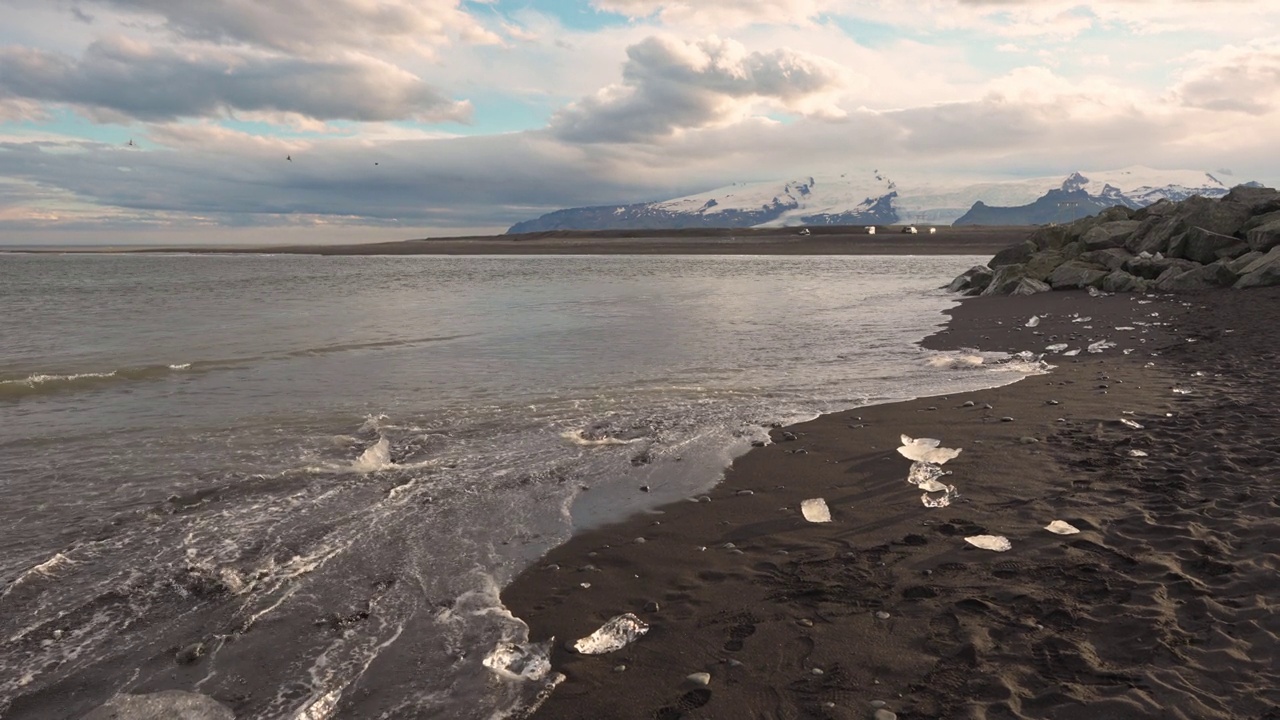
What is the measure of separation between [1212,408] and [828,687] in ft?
30.3

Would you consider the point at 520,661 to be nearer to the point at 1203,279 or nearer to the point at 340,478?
the point at 340,478

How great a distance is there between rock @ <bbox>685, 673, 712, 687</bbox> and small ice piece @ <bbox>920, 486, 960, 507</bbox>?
3.77m

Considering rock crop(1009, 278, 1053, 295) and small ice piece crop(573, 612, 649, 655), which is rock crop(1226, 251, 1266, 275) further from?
small ice piece crop(573, 612, 649, 655)

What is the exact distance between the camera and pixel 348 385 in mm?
15242

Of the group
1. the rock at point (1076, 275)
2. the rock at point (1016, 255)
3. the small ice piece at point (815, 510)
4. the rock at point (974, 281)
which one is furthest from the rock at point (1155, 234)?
the small ice piece at point (815, 510)

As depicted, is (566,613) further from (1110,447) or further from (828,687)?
(1110,447)

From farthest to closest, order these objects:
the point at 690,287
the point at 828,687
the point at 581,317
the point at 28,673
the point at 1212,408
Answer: the point at 690,287 → the point at 581,317 → the point at 1212,408 → the point at 28,673 → the point at 828,687

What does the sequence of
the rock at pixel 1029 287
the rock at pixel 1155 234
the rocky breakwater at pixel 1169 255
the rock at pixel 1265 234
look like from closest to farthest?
the rocky breakwater at pixel 1169 255 → the rock at pixel 1265 234 → the rock at pixel 1029 287 → the rock at pixel 1155 234

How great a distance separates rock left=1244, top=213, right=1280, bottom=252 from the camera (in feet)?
88.4

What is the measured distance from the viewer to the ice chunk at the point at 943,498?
749 centimetres

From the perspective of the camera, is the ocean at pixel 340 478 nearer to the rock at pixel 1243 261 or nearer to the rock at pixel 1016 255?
the rock at pixel 1243 261

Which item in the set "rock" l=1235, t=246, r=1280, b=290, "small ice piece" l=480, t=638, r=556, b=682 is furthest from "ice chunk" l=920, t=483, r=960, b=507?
"rock" l=1235, t=246, r=1280, b=290

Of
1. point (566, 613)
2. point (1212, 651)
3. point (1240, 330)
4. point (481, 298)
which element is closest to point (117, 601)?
point (566, 613)

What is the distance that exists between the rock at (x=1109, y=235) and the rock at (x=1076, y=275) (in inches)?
169
